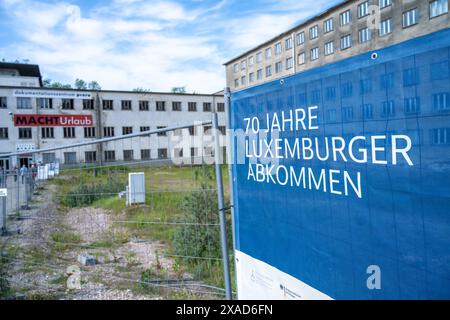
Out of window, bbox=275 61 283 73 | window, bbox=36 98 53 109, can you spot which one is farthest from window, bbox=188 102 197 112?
window, bbox=275 61 283 73

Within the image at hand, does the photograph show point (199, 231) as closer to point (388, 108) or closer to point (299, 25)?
point (299, 25)

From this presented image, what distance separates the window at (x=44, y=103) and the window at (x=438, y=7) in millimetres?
40678

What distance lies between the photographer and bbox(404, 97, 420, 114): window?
6.13 ft

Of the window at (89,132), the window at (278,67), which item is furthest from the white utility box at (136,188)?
the window at (89,132)

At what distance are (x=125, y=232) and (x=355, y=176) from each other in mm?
3631

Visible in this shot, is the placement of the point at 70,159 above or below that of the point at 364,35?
below

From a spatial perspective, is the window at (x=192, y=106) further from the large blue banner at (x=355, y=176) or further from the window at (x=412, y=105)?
the window at (x=412, y=105)

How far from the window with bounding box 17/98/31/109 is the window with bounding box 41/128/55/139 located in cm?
260

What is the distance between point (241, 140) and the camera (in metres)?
3.29

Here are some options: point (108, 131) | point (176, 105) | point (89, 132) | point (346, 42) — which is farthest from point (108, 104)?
point (346, 42)

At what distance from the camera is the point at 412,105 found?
6.20ft

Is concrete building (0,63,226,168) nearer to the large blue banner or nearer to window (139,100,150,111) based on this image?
window (139,100,150,111)

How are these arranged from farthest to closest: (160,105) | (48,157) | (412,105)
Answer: (160,105)
(48,157)
(412,105)

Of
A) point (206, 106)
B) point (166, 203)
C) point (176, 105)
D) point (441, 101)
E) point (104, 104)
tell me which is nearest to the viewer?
point (441, 101)
